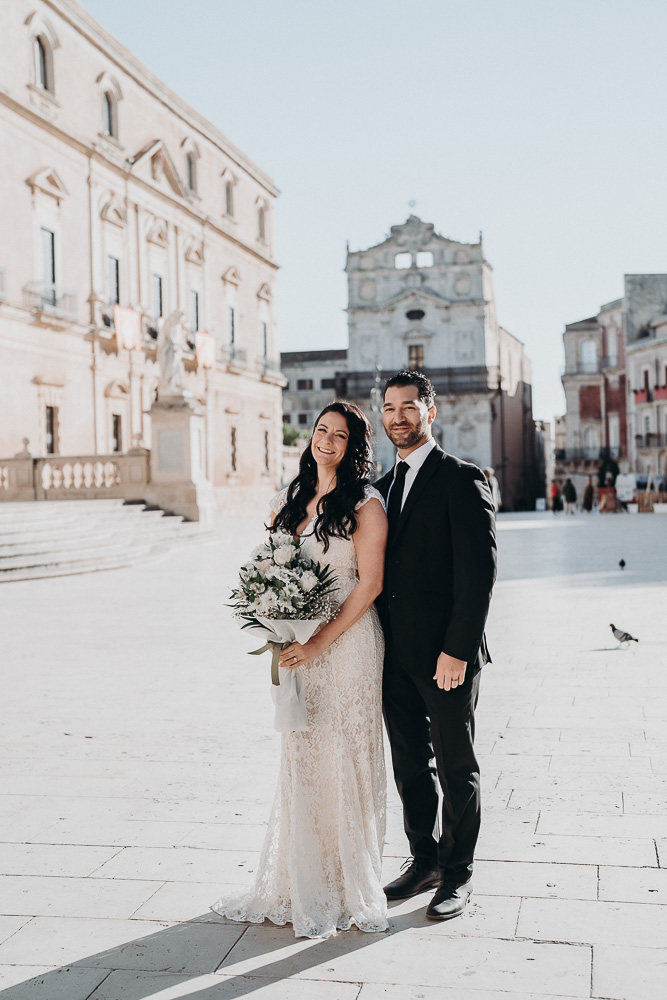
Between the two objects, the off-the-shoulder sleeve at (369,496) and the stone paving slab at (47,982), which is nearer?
the stone paving slab at (47,982)

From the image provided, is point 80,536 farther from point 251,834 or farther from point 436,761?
point 436,761

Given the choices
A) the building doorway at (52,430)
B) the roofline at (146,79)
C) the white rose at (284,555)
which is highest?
the roofline at (146,79)

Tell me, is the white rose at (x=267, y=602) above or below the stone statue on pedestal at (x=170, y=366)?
below

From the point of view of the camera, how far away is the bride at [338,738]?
135 inches

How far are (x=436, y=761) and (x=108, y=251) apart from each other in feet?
96.9

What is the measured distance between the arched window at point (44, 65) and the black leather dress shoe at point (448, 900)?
2783 centimetres

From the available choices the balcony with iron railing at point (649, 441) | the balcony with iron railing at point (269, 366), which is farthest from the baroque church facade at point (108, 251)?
Result: the balcony with iron railing at point (649, 441)

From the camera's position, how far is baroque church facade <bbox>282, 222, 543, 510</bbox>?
207ft

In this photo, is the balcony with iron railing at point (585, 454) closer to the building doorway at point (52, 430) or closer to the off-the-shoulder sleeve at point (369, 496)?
the building doorway at point (52, 430)

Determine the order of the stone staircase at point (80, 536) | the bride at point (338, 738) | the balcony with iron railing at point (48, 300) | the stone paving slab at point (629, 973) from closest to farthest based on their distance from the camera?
the stone paving slab at point (629, 973), the bride at point (338, 738), the stone staircase at point (80, 536), the balcony with iron railing at point (48, 300)

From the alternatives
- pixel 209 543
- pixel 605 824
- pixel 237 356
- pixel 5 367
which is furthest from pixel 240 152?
pixel 605 824

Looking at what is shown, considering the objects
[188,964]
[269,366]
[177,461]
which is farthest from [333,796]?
[269,366]

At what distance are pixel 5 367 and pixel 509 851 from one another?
23974 millimetres

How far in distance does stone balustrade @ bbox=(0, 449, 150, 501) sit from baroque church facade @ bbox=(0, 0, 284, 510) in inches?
12.3
